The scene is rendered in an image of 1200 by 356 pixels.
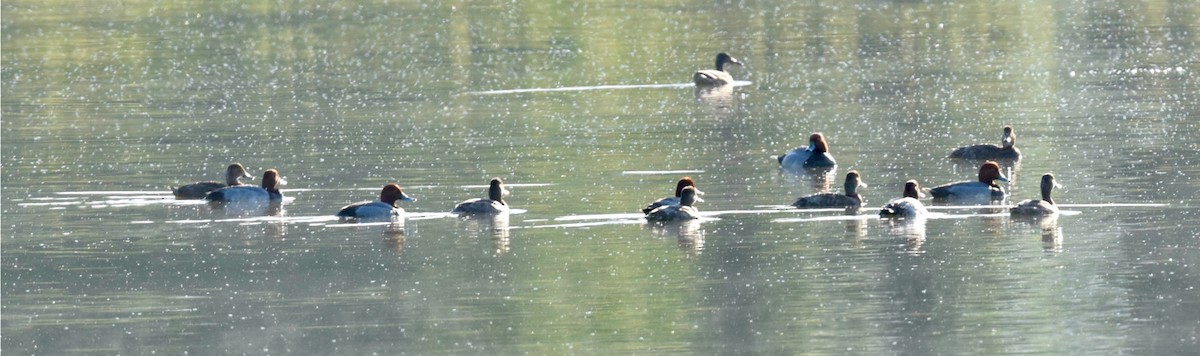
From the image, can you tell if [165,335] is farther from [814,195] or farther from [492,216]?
[814,195]

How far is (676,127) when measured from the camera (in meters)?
37.2

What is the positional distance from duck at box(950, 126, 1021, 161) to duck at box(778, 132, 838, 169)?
1800 mm

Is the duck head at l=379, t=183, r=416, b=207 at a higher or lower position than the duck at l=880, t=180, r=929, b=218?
higher

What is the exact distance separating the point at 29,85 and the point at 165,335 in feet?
110

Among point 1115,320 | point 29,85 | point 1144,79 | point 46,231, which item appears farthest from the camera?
point 29,85

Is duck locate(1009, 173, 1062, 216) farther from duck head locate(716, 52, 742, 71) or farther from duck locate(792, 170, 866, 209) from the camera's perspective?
duck head locate(716, 52, 742, 71)

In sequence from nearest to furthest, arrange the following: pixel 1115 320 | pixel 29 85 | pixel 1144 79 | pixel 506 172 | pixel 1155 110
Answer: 1. pixel 1115 320
2. pixel 506 172
3. pixel 1155 110
4. pixel 1144 79
5. pixel 29 85

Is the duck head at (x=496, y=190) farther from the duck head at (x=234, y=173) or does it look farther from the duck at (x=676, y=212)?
the duck head at (x=234, y=173)

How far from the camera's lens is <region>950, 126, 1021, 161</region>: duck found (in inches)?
1221

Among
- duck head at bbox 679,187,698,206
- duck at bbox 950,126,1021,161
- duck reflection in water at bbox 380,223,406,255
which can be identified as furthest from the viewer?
duck at bbox 950,126,1021,161

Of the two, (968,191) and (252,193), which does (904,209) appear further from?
(252,193)

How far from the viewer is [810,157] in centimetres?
3050

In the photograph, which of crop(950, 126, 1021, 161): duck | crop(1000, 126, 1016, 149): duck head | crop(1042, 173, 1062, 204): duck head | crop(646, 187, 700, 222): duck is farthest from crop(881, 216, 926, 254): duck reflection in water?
crop(1000, 126, 1016, 149): duck head

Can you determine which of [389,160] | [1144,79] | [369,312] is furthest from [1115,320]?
[1144,79]
